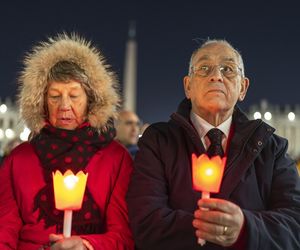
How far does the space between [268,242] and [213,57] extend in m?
1.18

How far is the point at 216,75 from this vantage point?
3199 millimetres

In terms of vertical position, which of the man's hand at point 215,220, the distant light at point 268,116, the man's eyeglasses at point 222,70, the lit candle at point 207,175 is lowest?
the man's hand at point 215,220

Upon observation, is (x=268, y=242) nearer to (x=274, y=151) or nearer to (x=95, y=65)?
(x=274, y=151)

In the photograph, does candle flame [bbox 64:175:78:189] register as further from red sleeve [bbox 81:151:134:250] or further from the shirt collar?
the shirt collar

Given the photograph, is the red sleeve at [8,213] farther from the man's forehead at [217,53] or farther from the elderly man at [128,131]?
the elderly man at [128,131]

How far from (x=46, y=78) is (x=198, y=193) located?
1.33 meters

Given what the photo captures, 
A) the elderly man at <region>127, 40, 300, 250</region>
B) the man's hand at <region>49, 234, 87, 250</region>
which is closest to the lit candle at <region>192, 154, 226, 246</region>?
the elderly man at <region>127, 40, 300, 250</region>

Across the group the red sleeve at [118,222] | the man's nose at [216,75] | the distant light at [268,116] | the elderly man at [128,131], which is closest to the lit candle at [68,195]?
the red sleeve at [118,222]

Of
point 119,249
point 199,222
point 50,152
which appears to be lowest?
point 119,249

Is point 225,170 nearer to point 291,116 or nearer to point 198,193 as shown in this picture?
point 198,193

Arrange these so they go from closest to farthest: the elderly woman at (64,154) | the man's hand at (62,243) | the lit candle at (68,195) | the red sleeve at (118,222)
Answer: the lit candle at (68,195)
the man's hand at (62,243)
the red sleeve at (118,222)
the elderly woman at (64,154)

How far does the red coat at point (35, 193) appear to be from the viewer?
3324 millimetres

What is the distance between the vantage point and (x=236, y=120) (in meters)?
3.32

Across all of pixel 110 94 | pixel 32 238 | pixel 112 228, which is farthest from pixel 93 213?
pixel 110 94
